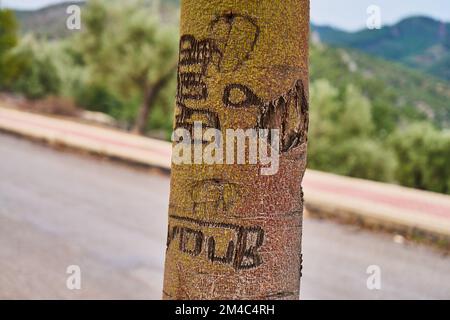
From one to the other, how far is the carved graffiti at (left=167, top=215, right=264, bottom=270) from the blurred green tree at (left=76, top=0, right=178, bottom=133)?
24.2 metres

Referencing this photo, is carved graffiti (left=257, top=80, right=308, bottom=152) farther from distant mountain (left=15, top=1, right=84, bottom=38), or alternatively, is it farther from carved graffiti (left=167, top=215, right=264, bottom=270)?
distant mountain (left=15, top=1, right=84, bottom=38)

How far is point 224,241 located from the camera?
1.88 m

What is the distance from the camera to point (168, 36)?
25.9 m

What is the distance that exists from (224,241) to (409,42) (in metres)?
31.9

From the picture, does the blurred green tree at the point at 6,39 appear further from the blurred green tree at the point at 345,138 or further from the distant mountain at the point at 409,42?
the blurred green tree at the point at 345,138

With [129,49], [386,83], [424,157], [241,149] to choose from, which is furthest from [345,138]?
[241,149]

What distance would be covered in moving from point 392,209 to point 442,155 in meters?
14.1

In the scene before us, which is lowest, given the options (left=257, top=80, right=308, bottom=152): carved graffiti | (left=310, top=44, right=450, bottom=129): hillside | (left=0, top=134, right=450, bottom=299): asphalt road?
(left=0, top=134, right=450, bottom=299): asphalt road

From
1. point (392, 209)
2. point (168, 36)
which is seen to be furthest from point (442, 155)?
point (392, 209)

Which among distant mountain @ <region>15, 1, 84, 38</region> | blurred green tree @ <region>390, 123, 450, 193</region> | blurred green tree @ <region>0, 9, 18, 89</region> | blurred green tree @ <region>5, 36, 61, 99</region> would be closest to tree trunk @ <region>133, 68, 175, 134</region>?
blurred green tree @ <region>390, 123, 450, 193</region>

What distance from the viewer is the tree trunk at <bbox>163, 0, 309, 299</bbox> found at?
1.84 m

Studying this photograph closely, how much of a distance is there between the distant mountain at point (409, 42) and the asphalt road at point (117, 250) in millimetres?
12872

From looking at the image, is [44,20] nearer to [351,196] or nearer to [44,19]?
[44,19]

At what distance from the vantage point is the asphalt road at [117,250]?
236 inches
